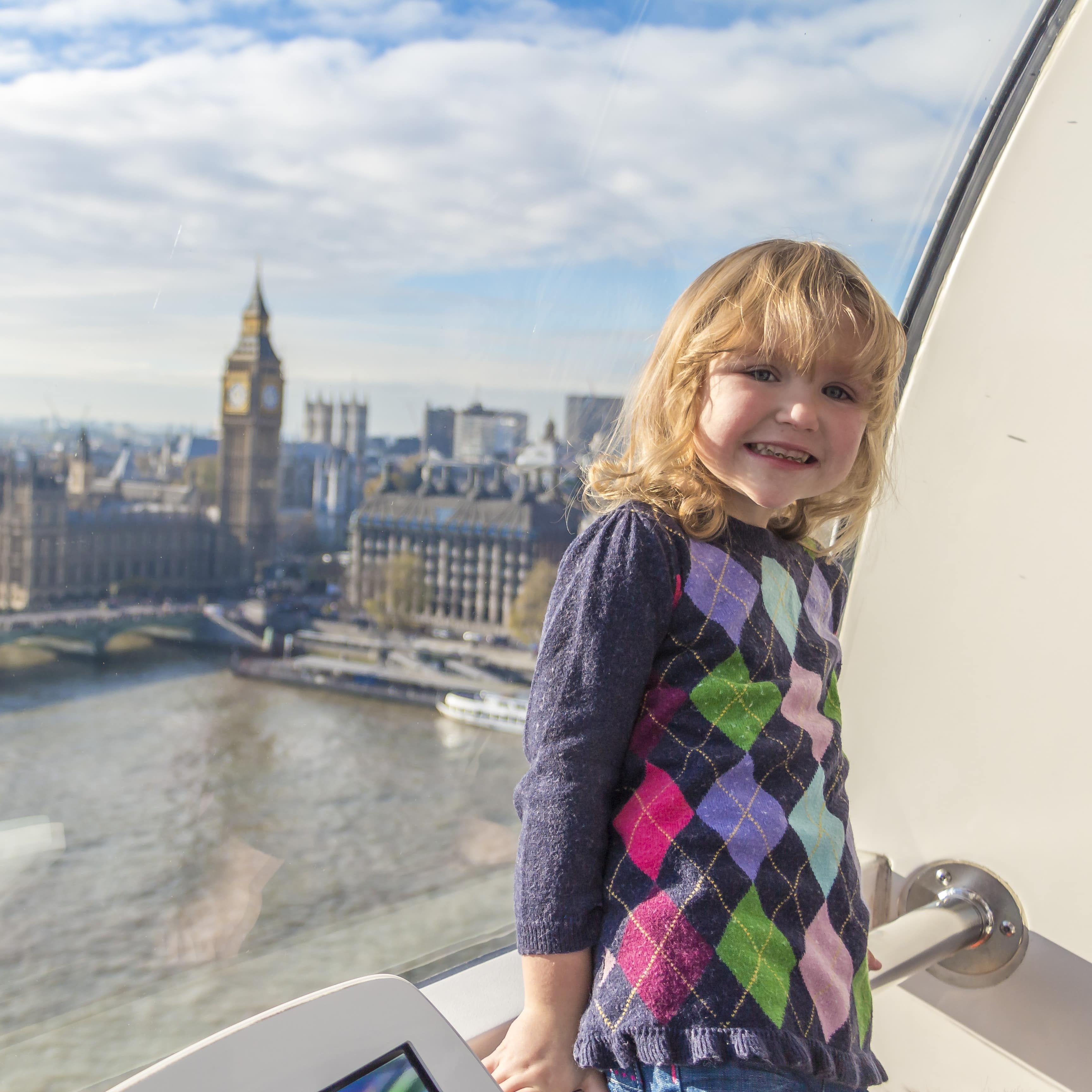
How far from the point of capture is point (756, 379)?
2.57 ft

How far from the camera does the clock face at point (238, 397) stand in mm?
2219

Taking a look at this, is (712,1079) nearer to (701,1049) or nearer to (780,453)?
(701,1049)

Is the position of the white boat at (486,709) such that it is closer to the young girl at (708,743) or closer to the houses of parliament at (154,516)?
the houses of parliament at (154,516)

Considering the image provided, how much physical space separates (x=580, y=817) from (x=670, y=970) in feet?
0.40

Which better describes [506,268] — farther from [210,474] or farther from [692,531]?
[692,531]

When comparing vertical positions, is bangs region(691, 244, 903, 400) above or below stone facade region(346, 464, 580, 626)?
above

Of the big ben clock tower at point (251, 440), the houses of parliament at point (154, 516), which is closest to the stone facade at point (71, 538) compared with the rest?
the houses of parliament at point (154, 516)

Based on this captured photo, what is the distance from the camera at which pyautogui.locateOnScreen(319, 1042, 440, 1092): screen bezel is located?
433 mm

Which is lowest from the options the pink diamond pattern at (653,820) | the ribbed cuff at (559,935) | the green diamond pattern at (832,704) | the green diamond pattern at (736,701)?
the ribbed cuff at (559,935)

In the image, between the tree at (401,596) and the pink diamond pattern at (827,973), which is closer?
the pink diamond pattern at (827,973)

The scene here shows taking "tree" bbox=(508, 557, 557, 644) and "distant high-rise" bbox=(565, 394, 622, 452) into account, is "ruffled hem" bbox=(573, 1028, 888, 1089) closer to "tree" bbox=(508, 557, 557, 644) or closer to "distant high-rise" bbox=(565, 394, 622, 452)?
"distant high-rise" bbox=(565, 394, 622, 452)

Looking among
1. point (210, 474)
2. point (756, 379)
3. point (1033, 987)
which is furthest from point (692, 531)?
point (210, 474)

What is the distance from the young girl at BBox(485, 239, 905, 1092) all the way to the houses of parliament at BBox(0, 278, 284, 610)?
1034mm

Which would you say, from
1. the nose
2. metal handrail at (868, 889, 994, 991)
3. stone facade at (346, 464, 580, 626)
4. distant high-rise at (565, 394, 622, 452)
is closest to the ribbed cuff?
the nose
